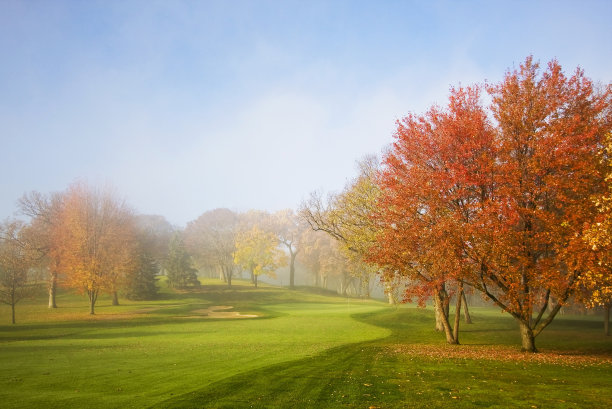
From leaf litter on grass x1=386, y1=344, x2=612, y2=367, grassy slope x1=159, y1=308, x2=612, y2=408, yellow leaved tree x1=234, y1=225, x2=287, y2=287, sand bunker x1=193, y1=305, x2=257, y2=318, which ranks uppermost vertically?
yellow leaved tree x1=234, y1=225, x2=287, y2=287

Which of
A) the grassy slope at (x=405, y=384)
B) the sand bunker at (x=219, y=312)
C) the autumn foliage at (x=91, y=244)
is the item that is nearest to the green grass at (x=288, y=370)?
the grassy slope at (x=405, y=384)

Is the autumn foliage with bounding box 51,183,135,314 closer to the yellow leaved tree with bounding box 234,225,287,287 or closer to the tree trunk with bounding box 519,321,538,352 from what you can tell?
the yellow leaved tree with bounding box 234,225,287,287

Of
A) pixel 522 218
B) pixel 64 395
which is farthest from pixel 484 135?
pixel 64 395

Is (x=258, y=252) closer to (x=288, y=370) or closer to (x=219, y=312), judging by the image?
(x=219, y=312)

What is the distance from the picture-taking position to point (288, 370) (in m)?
14.5

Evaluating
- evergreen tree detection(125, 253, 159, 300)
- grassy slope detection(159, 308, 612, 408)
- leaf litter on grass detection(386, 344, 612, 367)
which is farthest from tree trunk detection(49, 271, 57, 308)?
leaf litter on grass detection(386, 344, 612, 367)

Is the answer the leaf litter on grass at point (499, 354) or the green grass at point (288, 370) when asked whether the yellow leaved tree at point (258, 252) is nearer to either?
the green grass at point (288, 370)

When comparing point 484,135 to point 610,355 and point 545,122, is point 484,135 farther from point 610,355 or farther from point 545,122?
point 610,355

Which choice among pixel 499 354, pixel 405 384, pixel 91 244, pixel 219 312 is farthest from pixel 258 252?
pixel 405 384

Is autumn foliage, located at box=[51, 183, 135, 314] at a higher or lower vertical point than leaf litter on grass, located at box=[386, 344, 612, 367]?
higher

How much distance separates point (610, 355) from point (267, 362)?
18.1 m

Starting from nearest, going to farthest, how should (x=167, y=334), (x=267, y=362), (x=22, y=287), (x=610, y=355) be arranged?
(x=267, y=362)
(x=610, y=355)
(x=167, y=334)
(x=22, y=287)

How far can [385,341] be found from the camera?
83.8 feet

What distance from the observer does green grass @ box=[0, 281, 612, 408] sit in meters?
10.7
